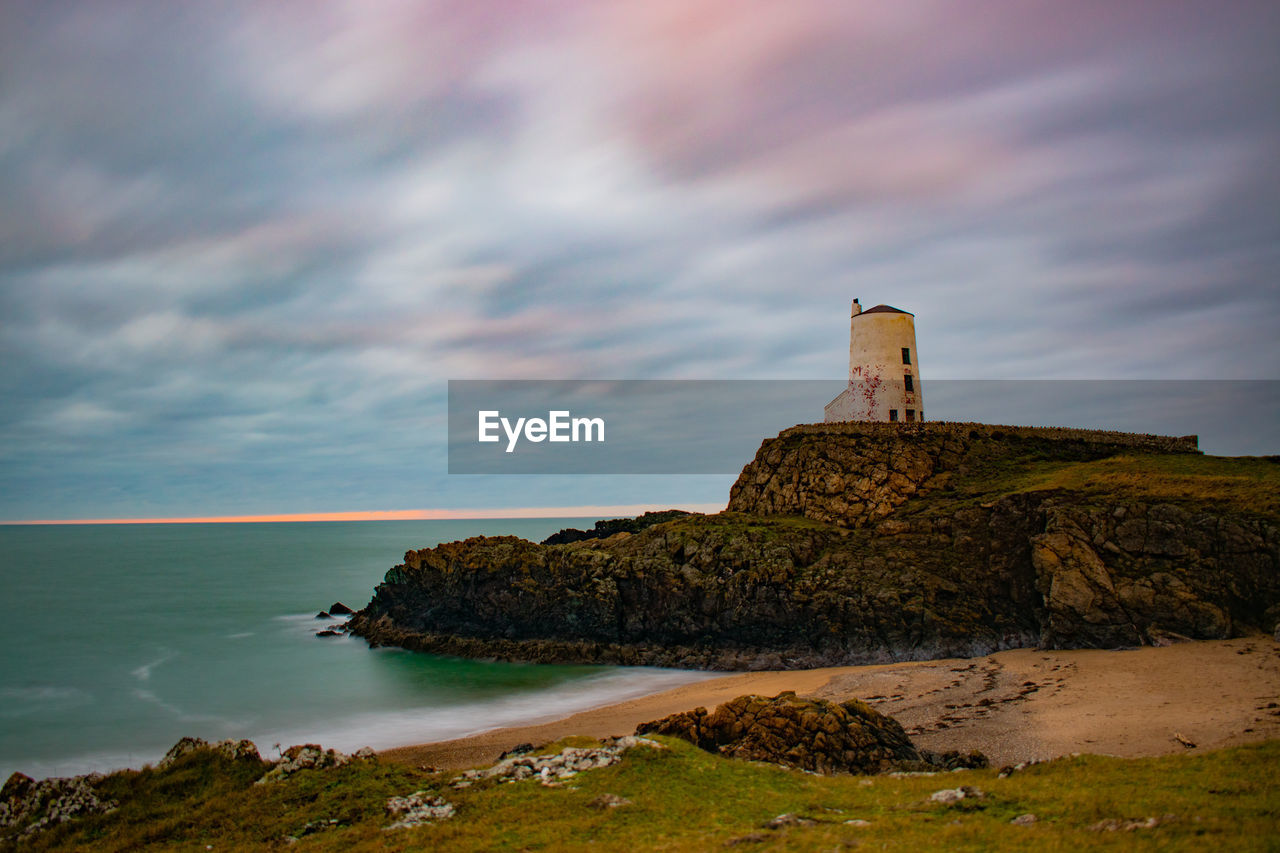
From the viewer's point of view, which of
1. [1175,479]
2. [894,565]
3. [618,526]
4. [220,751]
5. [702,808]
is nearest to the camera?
[702,808]

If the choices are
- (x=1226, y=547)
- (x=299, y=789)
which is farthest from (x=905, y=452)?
(x=299, y=789)

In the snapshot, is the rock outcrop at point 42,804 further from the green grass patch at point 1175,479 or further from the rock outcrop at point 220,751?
the green grass patch at point 1175,479

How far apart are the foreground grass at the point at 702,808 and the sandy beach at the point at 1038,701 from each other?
13.8 feet

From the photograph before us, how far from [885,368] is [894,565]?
18832mm

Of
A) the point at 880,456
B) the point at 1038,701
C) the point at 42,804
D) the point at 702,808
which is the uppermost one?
the point at 880,456

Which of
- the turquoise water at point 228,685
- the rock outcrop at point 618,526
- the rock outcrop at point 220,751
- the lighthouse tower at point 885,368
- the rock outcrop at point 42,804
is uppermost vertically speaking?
the lighthouse tower at point 885,368

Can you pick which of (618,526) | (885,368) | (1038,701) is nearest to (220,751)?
(1038,701)

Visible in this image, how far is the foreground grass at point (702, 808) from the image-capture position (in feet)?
38.2

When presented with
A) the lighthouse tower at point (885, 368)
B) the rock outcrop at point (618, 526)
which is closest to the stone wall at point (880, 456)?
the lighthouse tower at point (885, 368)

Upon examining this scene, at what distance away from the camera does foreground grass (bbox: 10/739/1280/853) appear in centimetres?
1166

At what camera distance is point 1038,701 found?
25.3 metres

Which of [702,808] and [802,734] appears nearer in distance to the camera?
[702,808]

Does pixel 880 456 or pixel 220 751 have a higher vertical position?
pixel 880 456

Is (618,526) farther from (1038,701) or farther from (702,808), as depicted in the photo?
(702,808)
